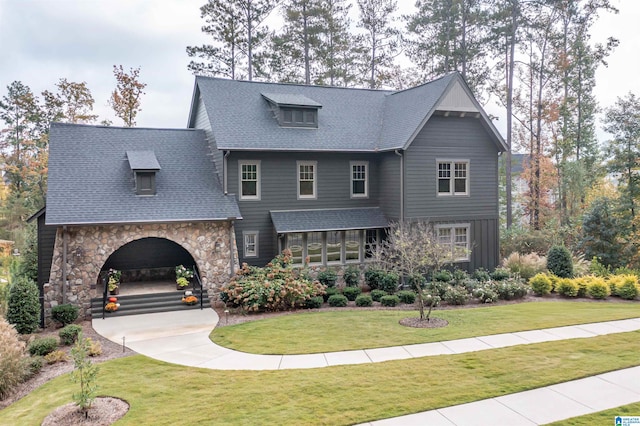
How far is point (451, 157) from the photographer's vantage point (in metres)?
20.5

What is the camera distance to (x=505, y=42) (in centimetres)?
3117

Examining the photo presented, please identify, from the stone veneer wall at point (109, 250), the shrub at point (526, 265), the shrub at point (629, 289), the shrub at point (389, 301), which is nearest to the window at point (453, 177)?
the shrub at point (526, 265)

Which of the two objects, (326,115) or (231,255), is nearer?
(231,255)

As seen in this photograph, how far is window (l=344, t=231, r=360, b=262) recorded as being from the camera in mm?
20234

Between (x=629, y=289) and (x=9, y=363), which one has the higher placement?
(x=629, y=289)

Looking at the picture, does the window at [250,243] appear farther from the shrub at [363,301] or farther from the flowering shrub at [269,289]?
the shrub at [363,301]

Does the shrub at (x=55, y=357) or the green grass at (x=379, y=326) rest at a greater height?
the green grass at (x=379, y=326)

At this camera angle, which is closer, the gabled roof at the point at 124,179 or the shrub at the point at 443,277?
the gabled roof at the point at 124,179

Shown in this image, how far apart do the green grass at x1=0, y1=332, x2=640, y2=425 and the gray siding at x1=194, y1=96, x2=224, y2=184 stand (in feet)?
33.2

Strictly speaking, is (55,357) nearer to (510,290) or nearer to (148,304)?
(148,304)

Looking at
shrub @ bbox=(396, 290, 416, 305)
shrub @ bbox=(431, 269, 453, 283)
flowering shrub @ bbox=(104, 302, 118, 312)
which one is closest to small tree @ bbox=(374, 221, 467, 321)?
shrub @ bbox=(396, 290, 416, 305)

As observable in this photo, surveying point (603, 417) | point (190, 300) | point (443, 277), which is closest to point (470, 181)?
point (443, 277)

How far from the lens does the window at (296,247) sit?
1927 cm

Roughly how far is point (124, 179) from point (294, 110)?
318 inches
